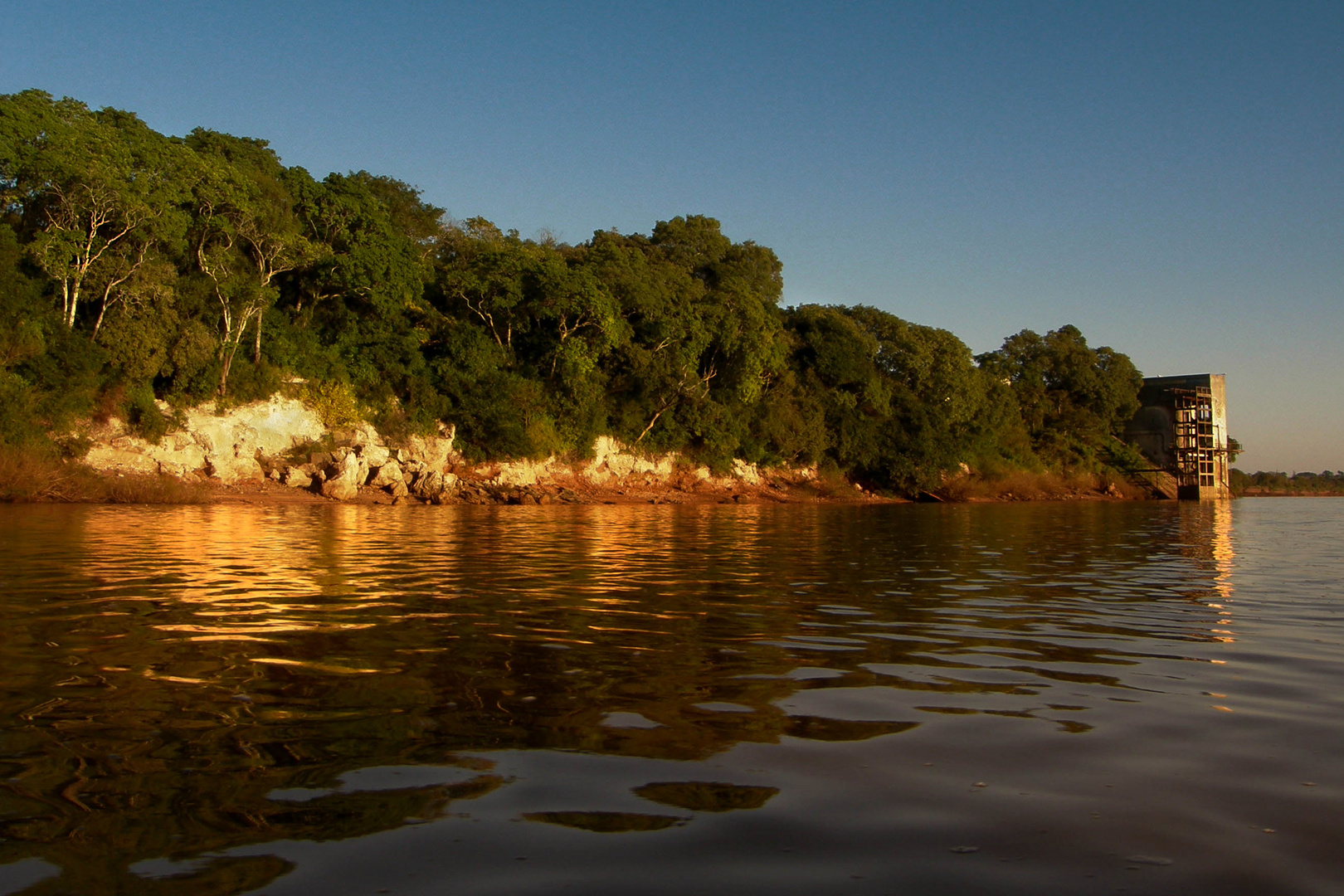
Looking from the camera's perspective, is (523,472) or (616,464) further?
(616,464)

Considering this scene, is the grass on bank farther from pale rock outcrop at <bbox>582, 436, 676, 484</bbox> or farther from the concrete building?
the concrete building

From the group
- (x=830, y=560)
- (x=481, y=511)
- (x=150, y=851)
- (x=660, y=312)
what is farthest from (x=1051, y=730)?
(x=660, y=312)

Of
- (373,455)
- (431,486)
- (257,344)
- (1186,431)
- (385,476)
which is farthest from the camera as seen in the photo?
(1186,431)

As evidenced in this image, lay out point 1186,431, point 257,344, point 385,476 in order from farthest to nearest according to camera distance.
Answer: point 1186,431
point 257,344
point 385,476

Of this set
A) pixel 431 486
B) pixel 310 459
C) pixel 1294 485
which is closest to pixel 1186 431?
pixel 1294 485

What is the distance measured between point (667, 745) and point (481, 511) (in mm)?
25135

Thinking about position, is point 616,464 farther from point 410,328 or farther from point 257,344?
point 257,344

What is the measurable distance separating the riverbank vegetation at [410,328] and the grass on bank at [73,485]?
0.73 metres

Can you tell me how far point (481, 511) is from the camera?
28.1m

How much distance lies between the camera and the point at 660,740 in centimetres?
377

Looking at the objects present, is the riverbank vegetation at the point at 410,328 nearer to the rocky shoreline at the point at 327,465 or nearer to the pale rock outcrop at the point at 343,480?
the rocky shoreline at the point at 327,465

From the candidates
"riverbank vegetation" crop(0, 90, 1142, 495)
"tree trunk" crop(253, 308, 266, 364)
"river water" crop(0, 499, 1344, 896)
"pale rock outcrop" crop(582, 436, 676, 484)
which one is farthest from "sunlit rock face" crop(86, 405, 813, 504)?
"river water" crop(0, 499, 1344, 896)

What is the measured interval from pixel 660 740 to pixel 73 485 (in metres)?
29.1

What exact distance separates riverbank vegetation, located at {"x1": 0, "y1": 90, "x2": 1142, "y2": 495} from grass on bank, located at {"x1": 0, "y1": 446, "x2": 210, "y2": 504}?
0.73 m
